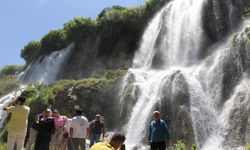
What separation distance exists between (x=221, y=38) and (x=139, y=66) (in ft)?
25.1

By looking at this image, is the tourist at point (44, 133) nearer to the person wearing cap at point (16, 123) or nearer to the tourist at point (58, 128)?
the person wearing cap at point (16, 123)

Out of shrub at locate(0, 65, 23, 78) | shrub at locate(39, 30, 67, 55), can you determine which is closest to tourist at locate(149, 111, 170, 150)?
shrub at locate(39, 30, 67, 55)

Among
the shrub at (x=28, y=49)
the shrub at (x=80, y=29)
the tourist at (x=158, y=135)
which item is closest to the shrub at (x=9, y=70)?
the shrub at (x=28, y=49)

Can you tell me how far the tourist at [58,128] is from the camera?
13195mm

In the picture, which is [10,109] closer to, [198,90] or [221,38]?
[198,90]

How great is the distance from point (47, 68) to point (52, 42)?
7.16m

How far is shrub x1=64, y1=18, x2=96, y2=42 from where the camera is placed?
44.5 meters

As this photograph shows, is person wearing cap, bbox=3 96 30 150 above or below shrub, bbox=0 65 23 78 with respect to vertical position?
below

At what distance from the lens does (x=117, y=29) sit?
4216 cm

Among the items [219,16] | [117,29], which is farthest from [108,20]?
[219,16]

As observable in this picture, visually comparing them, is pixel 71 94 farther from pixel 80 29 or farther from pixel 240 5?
pixel 80 29

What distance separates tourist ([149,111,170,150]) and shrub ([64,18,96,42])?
34245 millimetres

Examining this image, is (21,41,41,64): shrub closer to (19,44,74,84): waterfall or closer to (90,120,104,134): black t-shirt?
(19,44,74,84): waterfall

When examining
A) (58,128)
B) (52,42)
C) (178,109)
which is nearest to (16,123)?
(58,128)
